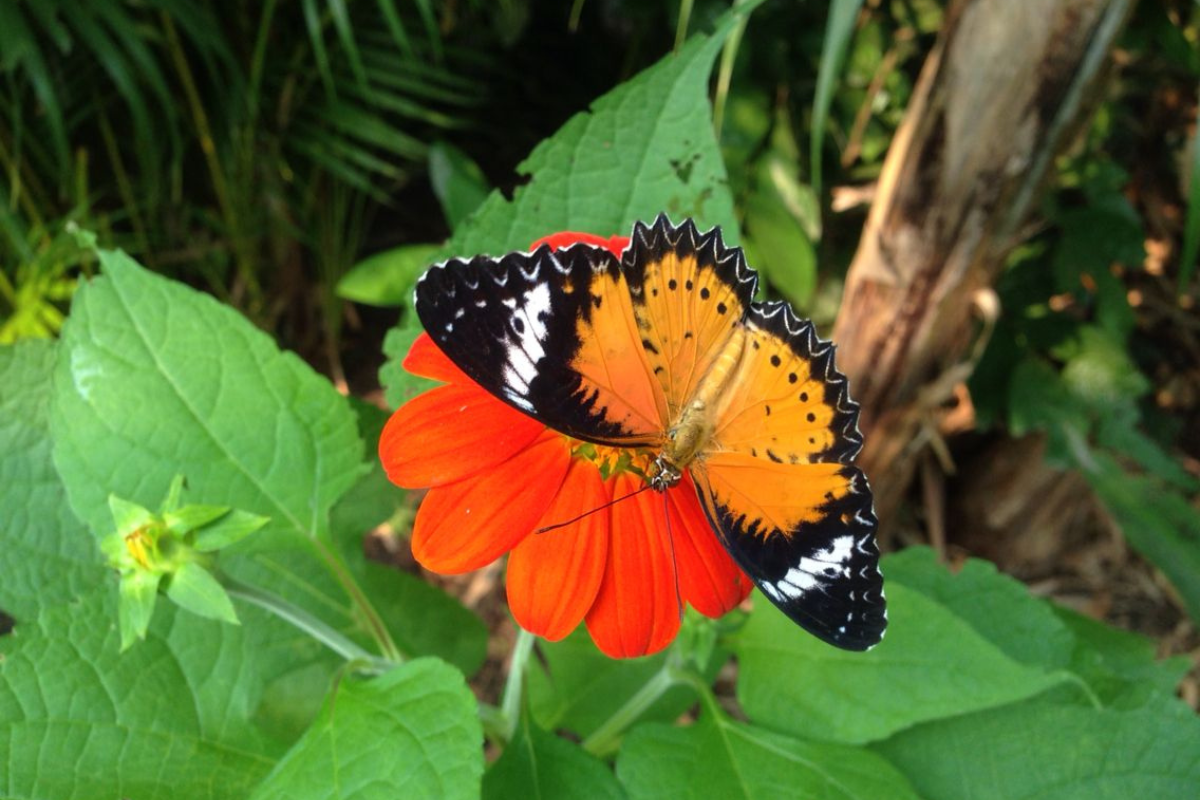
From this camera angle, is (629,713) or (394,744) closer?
(394,744)

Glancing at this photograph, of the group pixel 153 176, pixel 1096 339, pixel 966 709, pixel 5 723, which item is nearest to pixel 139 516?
pixel 5 723

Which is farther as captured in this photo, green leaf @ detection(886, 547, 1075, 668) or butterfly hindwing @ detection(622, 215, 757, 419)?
green leaf @ detection(886, 547, 1075, 668)

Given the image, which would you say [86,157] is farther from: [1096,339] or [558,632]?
[1096,339]

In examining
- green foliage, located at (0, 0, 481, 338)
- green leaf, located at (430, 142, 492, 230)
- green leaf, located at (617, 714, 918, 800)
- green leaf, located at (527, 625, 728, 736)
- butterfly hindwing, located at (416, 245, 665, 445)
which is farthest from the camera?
green foliage, located at (0, 0, 481, 338)

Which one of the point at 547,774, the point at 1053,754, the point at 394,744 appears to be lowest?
the point at 1053,754

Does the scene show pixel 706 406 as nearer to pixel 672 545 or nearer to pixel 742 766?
pixel 672 545

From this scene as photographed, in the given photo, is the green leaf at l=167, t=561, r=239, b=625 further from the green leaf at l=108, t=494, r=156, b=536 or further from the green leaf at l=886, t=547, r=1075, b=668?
the green leaf at l=886, t=547, r=1075, b=668

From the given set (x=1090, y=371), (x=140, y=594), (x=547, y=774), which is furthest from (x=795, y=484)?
(x=1090, y=371)

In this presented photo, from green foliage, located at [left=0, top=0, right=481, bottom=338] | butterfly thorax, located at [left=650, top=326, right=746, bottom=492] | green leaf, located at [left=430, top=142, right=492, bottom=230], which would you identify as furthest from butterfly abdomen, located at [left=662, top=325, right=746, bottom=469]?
green foliage, located at [left=0, top=0, right=481, bottom=338]
